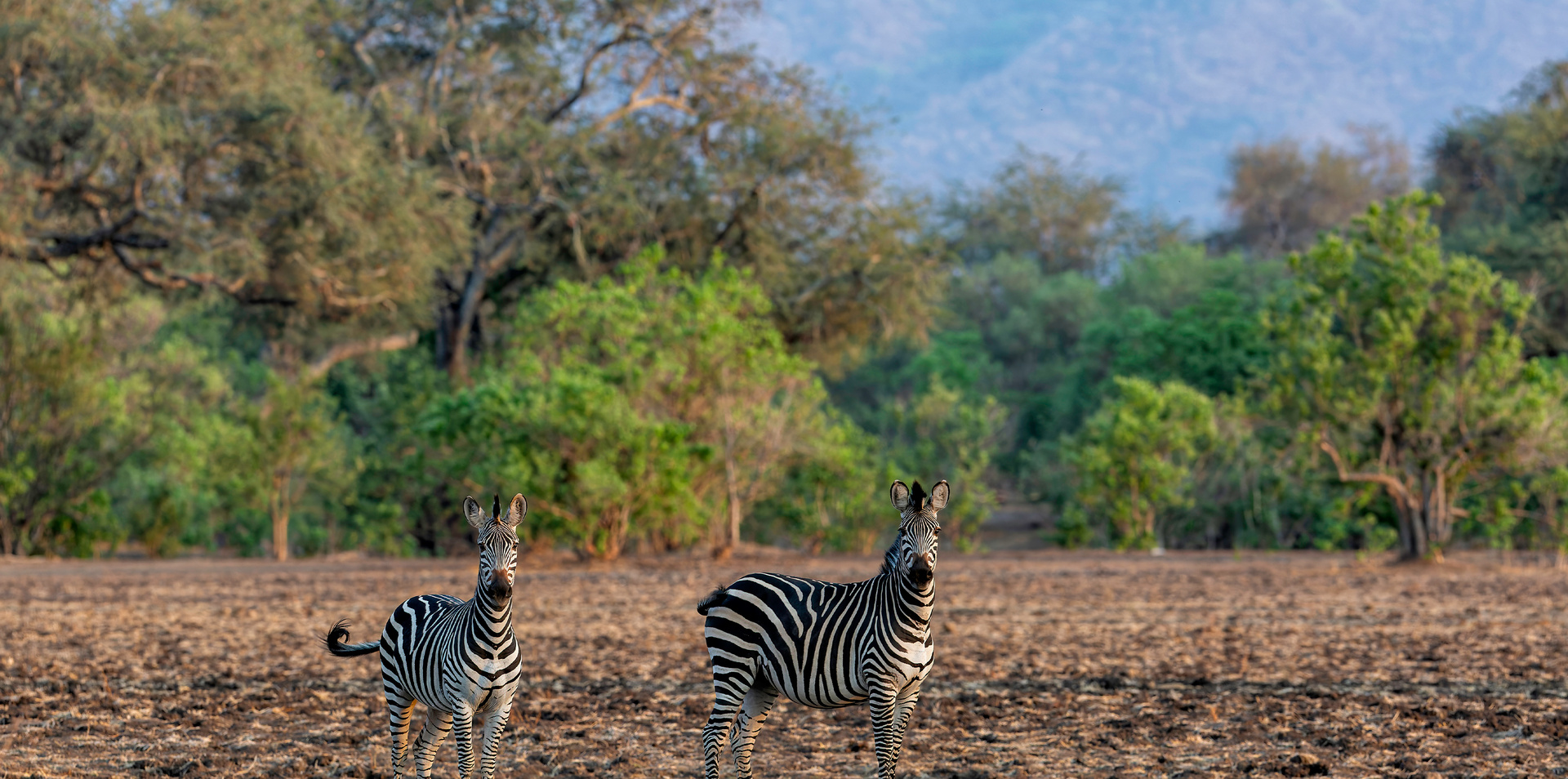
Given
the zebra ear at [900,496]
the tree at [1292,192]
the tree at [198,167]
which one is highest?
the tree at [1292,192]

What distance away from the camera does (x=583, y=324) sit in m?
21.8

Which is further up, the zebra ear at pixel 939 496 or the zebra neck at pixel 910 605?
the zebra ear at pixel 939 496

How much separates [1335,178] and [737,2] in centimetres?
3580

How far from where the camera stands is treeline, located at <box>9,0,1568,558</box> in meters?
20.3

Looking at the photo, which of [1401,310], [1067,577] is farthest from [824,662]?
[1401,310]

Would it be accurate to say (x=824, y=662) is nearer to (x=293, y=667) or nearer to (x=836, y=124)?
(x=293, y=667)

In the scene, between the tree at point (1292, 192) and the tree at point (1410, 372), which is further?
the tree at point (1292, 192)

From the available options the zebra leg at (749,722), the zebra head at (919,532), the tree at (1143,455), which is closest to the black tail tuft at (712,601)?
the zebra leg at (749,722)

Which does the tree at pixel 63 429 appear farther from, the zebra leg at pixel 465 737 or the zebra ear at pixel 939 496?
the zebra ear at pixel 939 496

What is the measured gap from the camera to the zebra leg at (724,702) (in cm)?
582

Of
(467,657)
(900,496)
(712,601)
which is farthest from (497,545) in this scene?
(900,496)

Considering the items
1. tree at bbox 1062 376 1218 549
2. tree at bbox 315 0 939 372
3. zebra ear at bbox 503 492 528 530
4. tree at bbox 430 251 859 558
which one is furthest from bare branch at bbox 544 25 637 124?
zebra ear at bbox 503 492 528 530

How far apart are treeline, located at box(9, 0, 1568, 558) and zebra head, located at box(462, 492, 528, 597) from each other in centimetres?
1464

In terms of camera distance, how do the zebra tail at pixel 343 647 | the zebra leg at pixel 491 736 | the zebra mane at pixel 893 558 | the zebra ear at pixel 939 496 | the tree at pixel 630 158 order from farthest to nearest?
the tree at pixel 630 158 < the zebra tail at pixel 343 647 < the zebra mane at pixel 893 558 < the zebra leg at pixel 491 736 < the zebra ear at pixel 939 496
